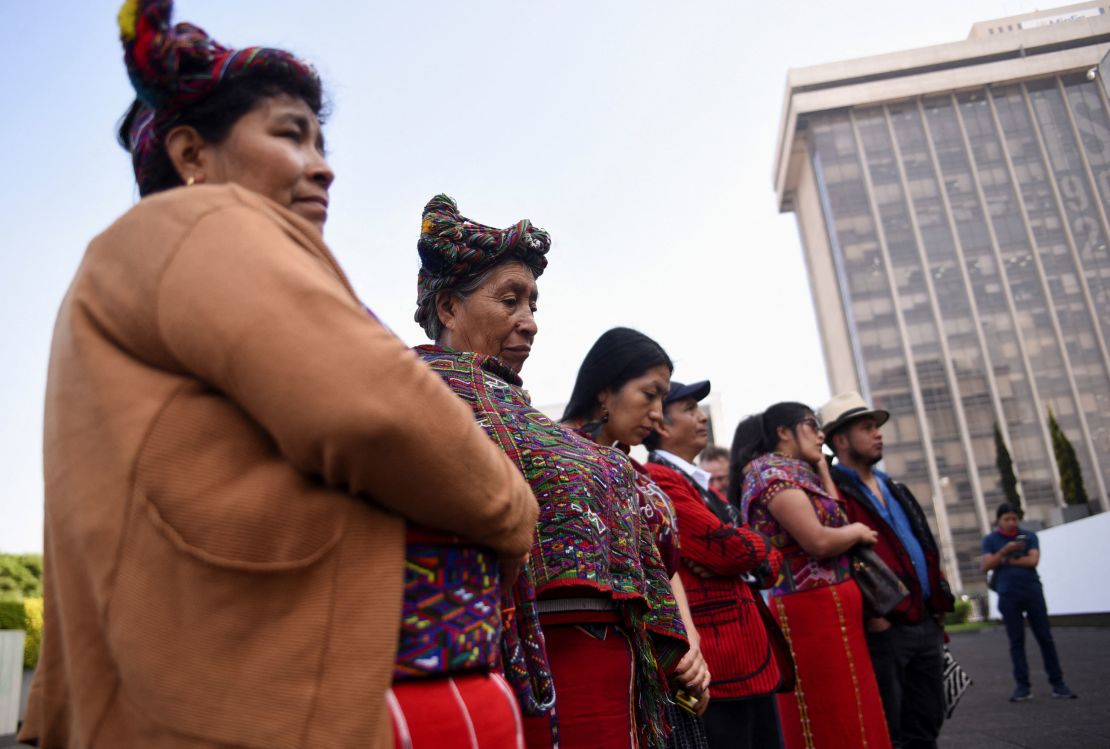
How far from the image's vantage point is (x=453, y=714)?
111 centimetres

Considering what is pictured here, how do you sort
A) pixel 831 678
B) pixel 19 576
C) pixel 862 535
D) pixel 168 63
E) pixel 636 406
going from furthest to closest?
1. pixel 19 576
2. pixel 862 535
3. pixel 831 678
4. pixel 636 406
5. pixel 168 63

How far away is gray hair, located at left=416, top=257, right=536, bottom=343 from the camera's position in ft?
7.13

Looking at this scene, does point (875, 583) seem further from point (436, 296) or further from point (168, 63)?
point (168, 63)

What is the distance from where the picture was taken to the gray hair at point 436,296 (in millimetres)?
2174

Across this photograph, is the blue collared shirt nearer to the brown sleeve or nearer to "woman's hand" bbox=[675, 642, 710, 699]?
"woman's hand" bbox=[675, 642, 710, 699]

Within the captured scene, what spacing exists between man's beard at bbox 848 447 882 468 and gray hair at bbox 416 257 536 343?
3233mm

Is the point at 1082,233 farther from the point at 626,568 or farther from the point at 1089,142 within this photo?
the point at 626,568

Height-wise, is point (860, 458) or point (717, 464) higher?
point (717, 464)

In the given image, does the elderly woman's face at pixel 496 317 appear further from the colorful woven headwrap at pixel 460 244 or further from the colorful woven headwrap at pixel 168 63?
the colorful woven headwrap at pixel 168 63

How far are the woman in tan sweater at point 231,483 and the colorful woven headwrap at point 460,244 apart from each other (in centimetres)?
102

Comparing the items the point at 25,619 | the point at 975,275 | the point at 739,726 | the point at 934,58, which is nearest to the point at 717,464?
the point at 739,726

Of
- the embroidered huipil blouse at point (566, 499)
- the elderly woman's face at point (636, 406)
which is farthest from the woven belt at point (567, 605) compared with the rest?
the elderly woman's face at point (636, 406)

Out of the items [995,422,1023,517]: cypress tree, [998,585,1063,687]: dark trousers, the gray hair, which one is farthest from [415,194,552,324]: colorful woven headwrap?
[995,422,1023,517]: cypress tree

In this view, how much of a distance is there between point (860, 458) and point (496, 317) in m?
3.37
